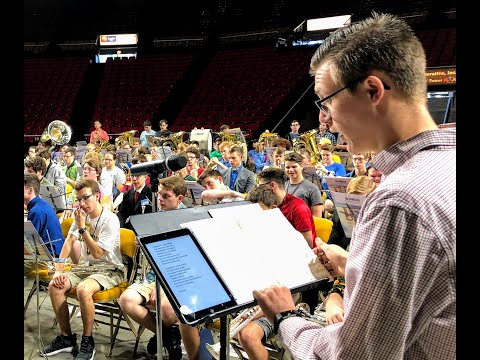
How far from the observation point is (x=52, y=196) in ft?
21.0

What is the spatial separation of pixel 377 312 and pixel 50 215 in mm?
4384

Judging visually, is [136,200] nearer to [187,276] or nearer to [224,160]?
[224,160]

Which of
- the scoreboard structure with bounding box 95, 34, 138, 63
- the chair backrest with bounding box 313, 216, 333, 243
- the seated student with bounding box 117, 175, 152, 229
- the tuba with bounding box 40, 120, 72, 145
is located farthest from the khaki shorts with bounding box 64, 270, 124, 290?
the scoreboard structure with bounding box 95, 34, 138, 63

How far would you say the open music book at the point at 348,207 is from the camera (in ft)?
12.2

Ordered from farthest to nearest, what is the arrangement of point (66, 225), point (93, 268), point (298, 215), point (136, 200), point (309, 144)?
point (309, 144) → point (136, 200) → point (66, 225) → point (93, 268) → point (298, 215)

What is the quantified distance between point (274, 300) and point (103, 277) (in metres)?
3.12

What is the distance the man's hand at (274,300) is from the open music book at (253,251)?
0.25 meters

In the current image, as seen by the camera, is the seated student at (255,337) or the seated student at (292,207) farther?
the seated student at (292,207)

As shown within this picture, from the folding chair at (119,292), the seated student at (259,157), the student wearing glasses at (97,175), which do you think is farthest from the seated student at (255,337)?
the seated student at (259,157)

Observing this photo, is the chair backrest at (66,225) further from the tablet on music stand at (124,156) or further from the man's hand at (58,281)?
the tablet on music stand at (124,156)

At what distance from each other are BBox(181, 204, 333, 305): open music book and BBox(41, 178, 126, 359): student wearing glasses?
2.53 m

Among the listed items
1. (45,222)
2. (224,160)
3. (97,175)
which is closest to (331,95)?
(45,222)
